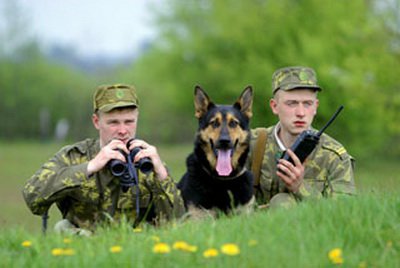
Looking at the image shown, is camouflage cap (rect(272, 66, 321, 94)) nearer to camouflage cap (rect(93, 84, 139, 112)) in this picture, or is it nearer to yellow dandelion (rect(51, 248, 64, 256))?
camouflage cap (rect(93, 84, 139, 112))

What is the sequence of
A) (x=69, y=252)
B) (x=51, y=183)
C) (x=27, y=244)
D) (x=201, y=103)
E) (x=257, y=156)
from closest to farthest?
(x=69, y=252) → (x=27, y=244) → (x=51, y=183) → (x=201, y=103) → (x=257, y=156)

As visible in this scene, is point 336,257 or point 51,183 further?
point 51,183

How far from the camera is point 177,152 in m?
49.7

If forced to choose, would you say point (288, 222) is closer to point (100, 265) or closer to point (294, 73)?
point (100, 265)

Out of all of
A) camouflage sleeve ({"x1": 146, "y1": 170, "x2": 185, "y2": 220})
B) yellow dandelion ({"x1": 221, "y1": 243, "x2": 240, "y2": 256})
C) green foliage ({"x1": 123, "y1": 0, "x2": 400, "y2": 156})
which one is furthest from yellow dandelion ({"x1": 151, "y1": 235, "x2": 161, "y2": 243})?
green foliage ({"x1": 123, "y1": 0, "x2": 400, "y2": 156})

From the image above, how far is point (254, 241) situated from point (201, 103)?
3050 mm

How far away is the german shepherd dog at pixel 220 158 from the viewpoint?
730 cm

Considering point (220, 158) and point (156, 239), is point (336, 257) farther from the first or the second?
point (220, 158)

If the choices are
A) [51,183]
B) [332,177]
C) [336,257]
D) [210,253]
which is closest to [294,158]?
[332,177]

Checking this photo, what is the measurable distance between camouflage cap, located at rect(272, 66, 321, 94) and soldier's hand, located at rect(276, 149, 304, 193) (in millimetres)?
847

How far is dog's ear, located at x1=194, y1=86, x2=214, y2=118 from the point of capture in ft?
24.5

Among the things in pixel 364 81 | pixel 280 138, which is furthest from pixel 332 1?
pixel 280 138

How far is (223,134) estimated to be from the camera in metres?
7.21

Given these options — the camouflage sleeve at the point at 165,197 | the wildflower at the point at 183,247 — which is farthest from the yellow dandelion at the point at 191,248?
the camouflage sleeve at the point at 165,197
